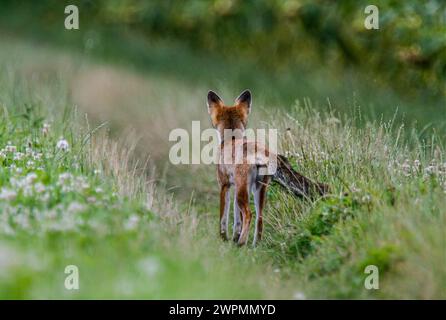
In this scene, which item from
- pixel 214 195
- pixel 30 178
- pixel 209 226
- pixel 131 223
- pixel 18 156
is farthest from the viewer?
pixel 214 195

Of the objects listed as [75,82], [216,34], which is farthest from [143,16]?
[75,82]

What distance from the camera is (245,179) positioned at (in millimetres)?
8141

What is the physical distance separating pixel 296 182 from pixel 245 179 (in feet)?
2.28

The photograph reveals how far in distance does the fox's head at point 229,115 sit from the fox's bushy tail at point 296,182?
0.72 meters

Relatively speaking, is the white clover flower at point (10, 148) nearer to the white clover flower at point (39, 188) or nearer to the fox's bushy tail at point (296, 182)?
the white clover flower at point (39, 188)

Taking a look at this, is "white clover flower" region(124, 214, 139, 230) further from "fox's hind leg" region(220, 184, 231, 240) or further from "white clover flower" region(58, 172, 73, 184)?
"fox's hind leg" region(220, 184, 231, 240)

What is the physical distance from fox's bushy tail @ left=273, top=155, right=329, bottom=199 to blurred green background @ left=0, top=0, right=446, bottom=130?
13.6 ft

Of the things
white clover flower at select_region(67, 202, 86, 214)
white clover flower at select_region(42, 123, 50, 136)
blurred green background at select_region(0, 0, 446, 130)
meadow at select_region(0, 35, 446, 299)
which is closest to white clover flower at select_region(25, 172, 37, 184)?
meadow at select_region(0, 35, 446, 299)

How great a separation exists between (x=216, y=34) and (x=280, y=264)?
592 inches

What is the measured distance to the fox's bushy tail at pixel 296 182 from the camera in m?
8.43
